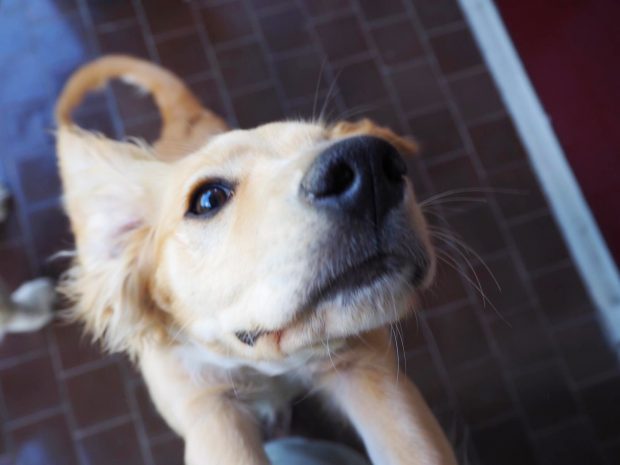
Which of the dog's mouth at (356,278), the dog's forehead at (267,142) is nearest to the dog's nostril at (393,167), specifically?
the dog's mouth at (356,278)

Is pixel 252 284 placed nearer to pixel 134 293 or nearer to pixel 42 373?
pixel 134 293

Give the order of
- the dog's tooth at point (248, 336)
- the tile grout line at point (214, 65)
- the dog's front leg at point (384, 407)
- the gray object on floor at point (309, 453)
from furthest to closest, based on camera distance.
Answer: the tile grout line at point (214, 65), the gray object on floor at point (309, 453), the dog's front leg at point (384, 407), the dog's tooth at point (248, 336)

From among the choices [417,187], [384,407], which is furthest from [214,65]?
[384,407]

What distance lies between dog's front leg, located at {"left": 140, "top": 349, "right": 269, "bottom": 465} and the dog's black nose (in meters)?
0.76

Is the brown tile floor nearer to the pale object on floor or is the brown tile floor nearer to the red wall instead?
the pale object on floor

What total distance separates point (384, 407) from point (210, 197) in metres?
0.67

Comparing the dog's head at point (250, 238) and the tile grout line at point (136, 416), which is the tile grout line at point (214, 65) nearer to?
the dog's head at point (250, 238)

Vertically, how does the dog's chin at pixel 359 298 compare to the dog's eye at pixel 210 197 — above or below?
below

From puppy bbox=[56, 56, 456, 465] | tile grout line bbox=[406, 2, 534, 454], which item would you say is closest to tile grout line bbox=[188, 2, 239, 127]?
puppy bbox=[56, 56, 456, 465]

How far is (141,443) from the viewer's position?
2080 mm

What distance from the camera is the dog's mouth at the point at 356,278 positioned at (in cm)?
93

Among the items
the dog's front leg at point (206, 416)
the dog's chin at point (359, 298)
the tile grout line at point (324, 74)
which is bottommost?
the dog's front leg at point (206, 416)

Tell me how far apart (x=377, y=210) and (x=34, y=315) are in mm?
1744

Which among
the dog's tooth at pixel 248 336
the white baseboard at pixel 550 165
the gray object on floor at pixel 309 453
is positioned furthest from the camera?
the white baseboard at pixel 550 165
